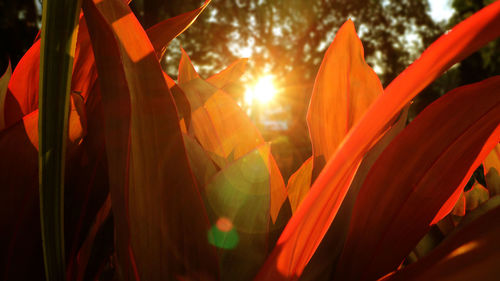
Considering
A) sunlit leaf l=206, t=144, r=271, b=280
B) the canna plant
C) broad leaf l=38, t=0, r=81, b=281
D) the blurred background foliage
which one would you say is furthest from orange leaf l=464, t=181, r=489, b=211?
the blurred background foliage

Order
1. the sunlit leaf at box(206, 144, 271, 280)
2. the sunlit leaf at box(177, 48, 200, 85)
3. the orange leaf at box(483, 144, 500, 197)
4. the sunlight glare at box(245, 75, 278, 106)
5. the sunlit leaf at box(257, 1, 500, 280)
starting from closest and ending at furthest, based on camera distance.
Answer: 1. the sunlit leaf at box(257, 1, 500, 280)
2. the sunlit leaf at box(206, 144, 271, 280)
3. the sunlit leaf at box(177, 48, 200, 85)
4. the orange leaf at box(483, 144, 500, 197)
5. the sunlight glare at box(245, 75, 278, 106)

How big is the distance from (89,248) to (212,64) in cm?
1194

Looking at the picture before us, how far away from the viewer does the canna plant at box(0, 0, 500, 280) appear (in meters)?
0.21

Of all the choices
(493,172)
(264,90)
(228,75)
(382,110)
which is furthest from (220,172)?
(264,90)

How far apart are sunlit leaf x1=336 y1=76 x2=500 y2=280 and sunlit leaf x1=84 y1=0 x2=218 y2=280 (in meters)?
0.14

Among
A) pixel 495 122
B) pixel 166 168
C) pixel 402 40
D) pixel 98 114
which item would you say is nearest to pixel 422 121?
pixel 495 122

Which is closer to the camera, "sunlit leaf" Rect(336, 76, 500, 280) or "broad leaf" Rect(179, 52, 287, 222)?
"sunlit leaf" Rect(336, 76, 500, 280)

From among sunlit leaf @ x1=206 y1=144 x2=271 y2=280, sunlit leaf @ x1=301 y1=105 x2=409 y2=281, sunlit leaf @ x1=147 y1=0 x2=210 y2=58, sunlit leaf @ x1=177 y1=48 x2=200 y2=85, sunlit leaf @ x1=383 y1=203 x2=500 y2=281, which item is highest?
sunlit leaf @ x1=147 y1=0 x2=210 y2=58

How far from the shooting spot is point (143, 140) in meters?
0.23

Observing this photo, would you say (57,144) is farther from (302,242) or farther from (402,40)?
(402,40)

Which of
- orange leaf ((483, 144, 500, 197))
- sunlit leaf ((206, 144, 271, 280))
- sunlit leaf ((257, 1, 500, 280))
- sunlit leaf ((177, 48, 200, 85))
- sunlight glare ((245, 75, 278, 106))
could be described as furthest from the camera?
sunlight glare ((245, 75, 278, 106))

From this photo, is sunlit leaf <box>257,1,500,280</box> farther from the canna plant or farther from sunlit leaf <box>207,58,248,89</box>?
sunlit leaf <box>207,58,248,89</box>

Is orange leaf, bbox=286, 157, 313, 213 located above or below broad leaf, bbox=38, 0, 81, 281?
below

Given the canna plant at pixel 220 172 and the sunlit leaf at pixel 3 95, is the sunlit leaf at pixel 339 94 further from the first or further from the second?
the sunlit leaf at pixel 3 95
